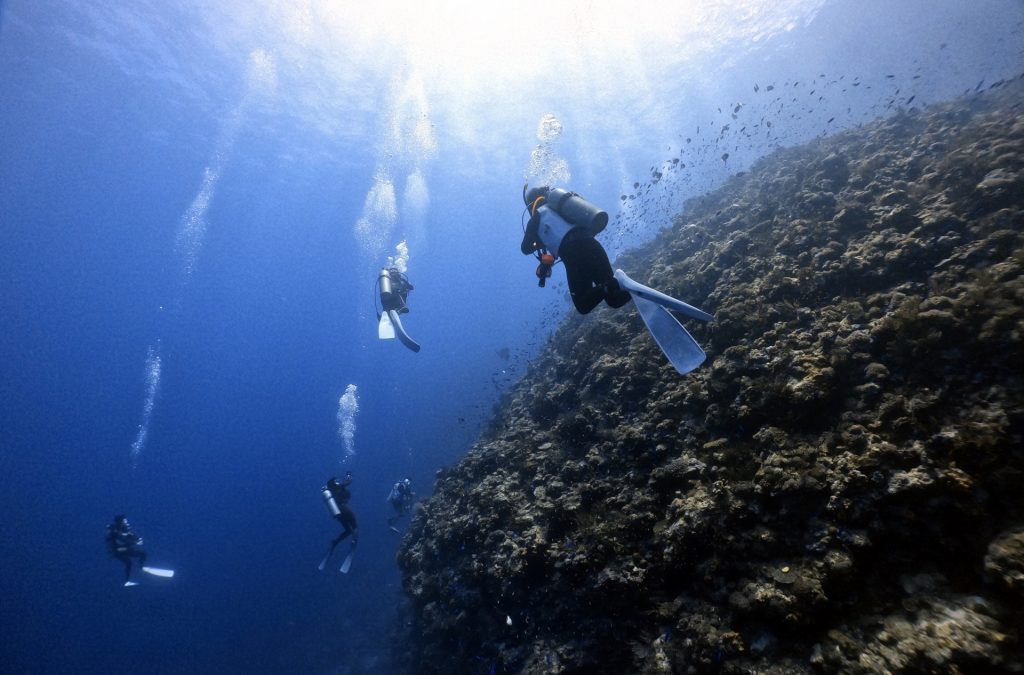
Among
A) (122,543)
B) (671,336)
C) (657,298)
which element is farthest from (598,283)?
(122,543)

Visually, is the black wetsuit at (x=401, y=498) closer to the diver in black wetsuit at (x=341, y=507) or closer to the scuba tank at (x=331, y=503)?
the diver in black wetsuit at (x=341, y=507)

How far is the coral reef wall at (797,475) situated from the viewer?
3.03m

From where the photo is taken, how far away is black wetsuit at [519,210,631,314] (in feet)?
17.6

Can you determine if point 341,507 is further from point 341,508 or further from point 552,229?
point 552,229

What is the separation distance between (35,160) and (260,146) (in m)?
20.5

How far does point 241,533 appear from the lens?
45625 millimetres

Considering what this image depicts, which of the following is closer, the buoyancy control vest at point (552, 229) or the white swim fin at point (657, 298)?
the white swim fin at point (657, 298)

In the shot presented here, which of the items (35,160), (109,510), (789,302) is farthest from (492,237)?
(789,302)

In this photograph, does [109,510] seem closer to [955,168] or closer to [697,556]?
[697,556]

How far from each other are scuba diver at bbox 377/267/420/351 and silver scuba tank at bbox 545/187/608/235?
626cm

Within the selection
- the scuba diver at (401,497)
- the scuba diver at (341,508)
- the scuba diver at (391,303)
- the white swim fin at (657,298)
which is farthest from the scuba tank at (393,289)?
the scuba diver at (401,497)

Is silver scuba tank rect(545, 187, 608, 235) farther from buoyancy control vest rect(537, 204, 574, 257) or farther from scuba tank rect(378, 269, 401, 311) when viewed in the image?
scuba tank rect(378, 269, 401, 311)

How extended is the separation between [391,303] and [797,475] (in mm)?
9910

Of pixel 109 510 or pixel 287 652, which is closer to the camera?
pixel 287 652
